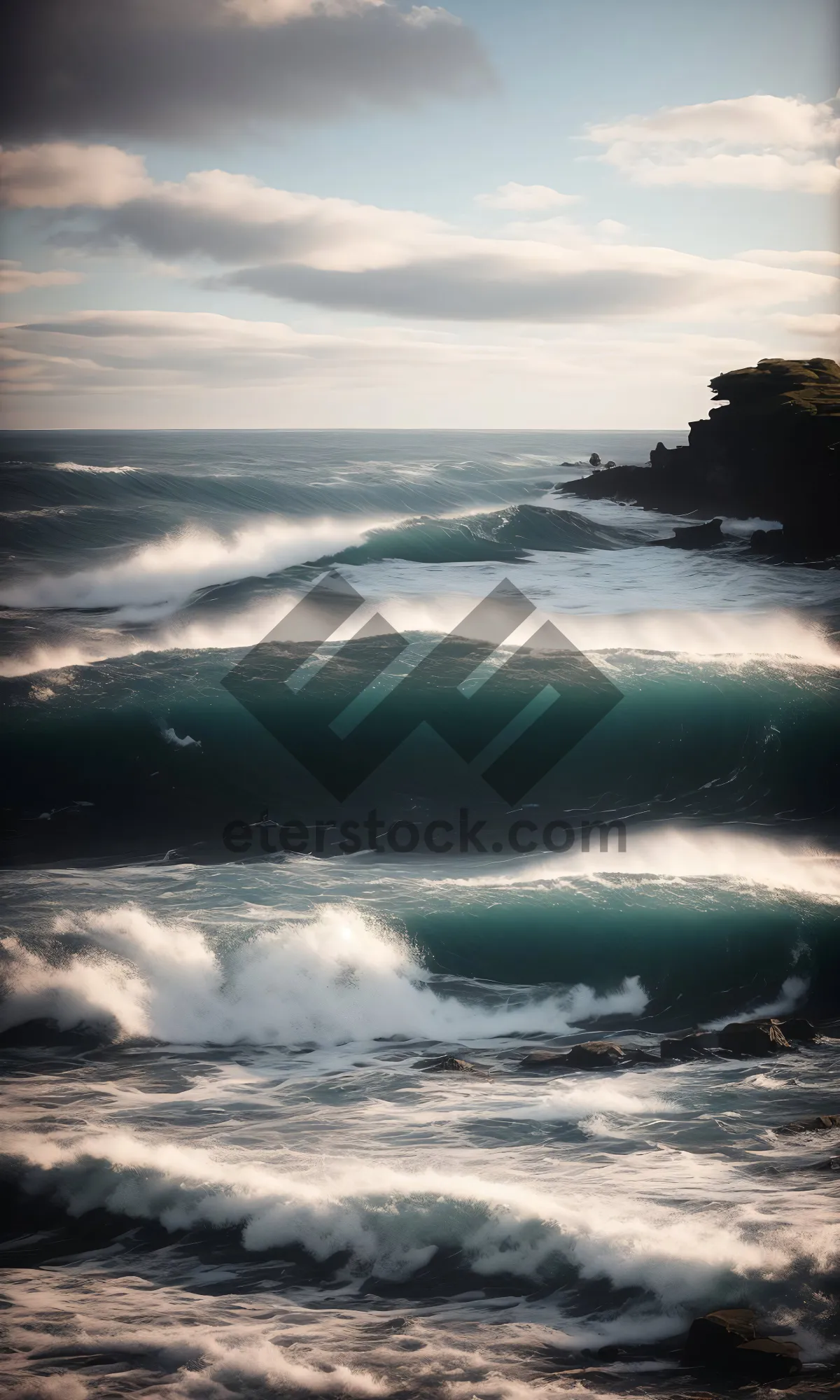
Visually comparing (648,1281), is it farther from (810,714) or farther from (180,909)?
(810,714)

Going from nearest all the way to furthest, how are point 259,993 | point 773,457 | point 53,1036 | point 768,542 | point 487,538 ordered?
point 53,1036 → point 259,993 → point 768,542 → point 773,457 → point 487,538

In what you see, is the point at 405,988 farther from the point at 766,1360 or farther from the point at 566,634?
the point at 566,634


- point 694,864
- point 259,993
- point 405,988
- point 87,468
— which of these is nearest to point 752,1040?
point 405,988

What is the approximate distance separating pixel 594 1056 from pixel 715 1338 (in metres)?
3.10

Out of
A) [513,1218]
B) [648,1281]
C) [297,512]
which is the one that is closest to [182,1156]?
[513,1218]

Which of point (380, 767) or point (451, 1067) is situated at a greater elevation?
point (380, 767)

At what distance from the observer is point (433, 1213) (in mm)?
5734

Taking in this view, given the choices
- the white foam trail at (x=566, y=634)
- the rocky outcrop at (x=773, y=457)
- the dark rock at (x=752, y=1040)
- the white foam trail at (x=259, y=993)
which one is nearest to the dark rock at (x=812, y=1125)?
the dark rock at (x=752, y=1040)

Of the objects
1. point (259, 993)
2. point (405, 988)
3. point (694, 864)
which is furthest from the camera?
point (694, 864)

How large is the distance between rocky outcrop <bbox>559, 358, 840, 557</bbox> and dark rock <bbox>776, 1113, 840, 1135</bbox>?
19.6 meters

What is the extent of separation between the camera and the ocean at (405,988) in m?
5.04

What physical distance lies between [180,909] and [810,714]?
9.33m

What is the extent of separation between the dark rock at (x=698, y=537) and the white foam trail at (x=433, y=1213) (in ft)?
71.1

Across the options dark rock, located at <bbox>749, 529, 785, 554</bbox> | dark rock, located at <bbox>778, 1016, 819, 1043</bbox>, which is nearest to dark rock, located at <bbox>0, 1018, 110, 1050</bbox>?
dark rock, located at <bbox>778, 1016, 819, 1043</bbox>
